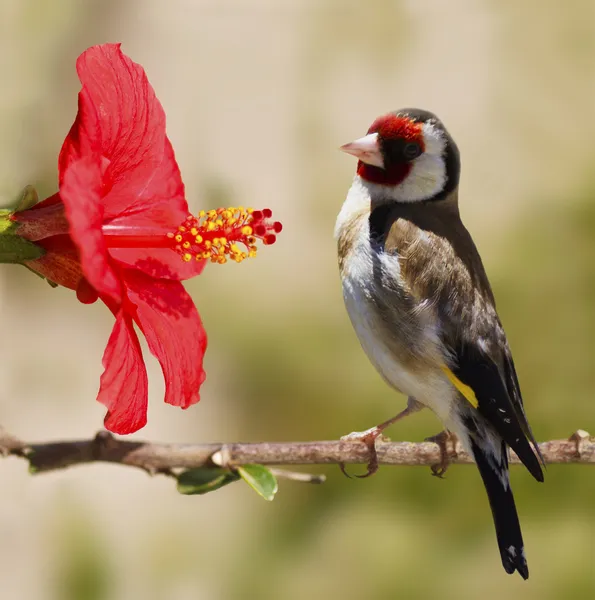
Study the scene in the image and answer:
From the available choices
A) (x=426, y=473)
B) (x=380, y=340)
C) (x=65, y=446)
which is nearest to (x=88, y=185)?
(x=65, y=446)

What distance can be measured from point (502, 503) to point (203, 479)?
376mm

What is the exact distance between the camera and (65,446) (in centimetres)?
74

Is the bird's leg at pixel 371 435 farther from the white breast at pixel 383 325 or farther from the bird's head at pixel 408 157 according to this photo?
the bird's head at pixel 408 157

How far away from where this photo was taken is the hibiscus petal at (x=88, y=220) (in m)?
0.54

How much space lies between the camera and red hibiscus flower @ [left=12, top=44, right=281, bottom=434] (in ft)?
1.93

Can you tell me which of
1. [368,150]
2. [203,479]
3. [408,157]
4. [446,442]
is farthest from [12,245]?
[446,442]

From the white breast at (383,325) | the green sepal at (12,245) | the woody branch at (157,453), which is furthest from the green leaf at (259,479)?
the white breast at (383,325)

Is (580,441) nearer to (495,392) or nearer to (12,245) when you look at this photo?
(495,392)

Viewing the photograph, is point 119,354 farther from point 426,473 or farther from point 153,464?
point 426,473

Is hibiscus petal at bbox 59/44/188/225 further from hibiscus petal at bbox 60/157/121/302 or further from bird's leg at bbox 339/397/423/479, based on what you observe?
bird's leg at bbox 339/397/423/479

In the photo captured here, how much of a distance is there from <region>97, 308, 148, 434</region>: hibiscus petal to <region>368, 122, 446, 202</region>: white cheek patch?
50 centimetres

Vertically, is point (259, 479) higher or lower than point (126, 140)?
lower

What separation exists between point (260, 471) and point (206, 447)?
5 cm

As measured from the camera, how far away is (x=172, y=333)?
693 millimetres
